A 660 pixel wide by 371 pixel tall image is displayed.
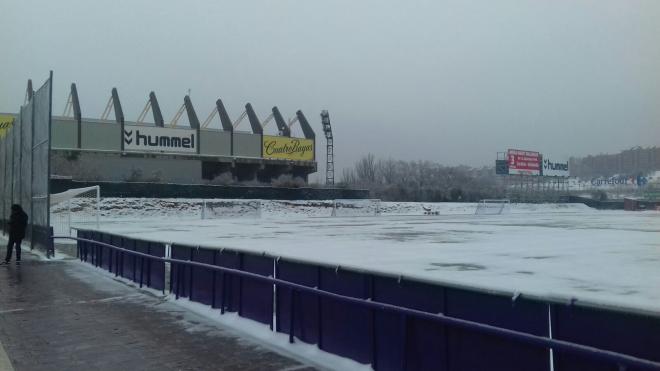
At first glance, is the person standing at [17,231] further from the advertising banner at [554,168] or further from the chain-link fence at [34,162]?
the advertising banner at [554,168]

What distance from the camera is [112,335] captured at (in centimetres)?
820

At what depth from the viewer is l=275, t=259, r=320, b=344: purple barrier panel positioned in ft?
25.3

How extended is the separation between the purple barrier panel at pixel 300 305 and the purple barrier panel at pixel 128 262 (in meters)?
5.94

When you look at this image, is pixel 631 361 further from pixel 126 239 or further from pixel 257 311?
pixel 126 239

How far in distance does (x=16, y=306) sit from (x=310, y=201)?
4553 cm

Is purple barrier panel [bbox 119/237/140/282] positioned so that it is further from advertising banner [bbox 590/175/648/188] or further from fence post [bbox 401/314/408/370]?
advertising banner [bbox 590/175/648/188]

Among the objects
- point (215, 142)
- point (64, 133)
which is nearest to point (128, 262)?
point (64, 133)

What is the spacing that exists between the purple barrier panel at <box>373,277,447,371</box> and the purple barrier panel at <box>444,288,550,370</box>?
15 centimetres

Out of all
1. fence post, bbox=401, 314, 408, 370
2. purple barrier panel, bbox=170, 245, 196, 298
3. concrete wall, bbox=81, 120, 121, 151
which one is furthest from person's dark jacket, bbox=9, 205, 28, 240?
concrete wall, bbox=81, 120, 121, 151

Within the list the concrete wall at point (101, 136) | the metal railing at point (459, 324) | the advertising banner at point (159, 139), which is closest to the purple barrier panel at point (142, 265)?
the metal railing at point (459, 324)

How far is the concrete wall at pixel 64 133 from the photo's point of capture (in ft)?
194

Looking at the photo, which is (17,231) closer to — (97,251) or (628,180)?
(97,251)

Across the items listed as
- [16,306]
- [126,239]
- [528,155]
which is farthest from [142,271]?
[528,155]

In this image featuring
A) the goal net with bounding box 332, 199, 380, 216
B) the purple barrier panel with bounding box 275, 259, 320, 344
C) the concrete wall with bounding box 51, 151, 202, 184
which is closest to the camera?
the purple barrier panel with bounding box 275, 259, 320, 344
